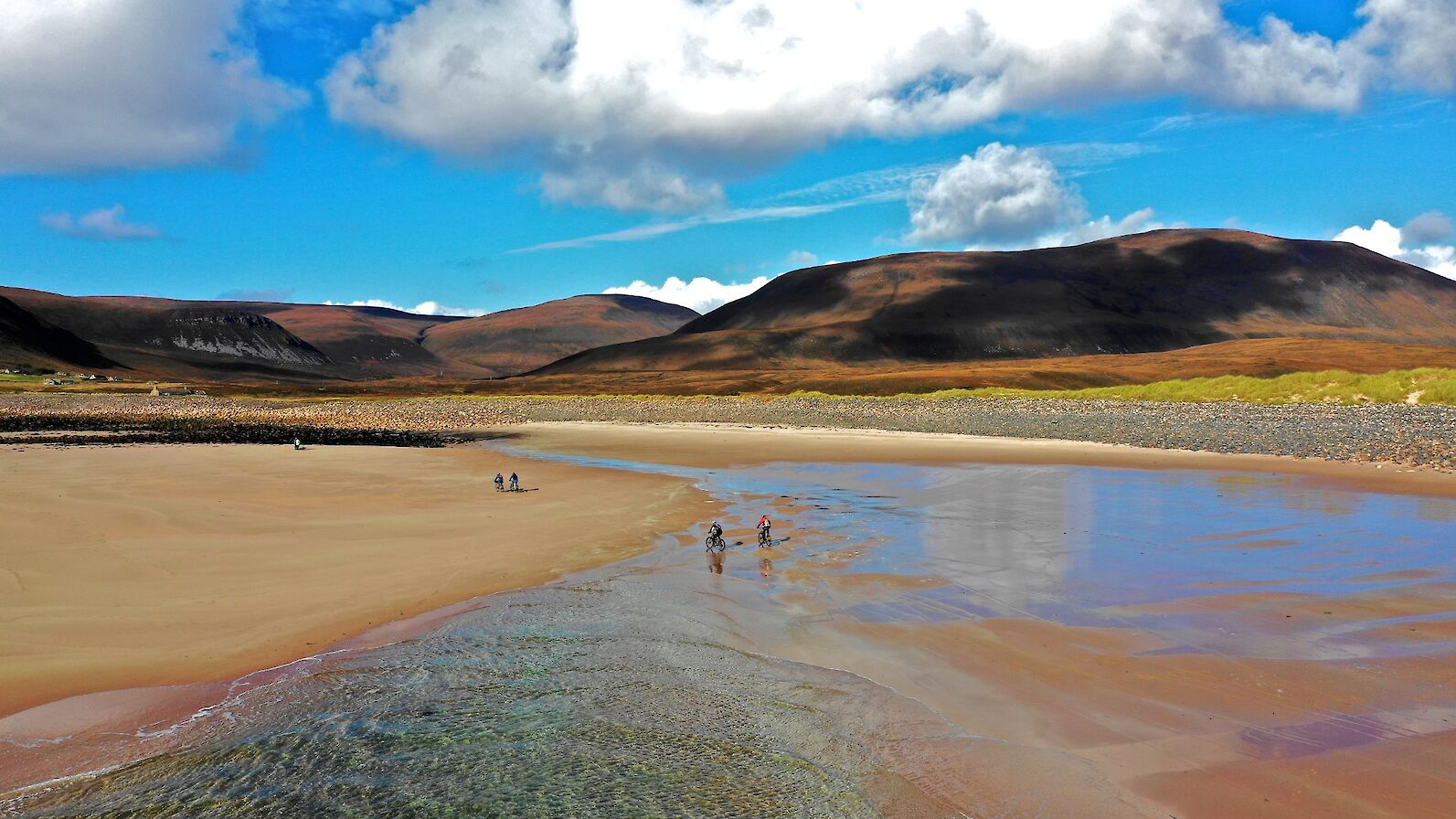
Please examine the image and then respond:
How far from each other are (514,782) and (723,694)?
8.68ft

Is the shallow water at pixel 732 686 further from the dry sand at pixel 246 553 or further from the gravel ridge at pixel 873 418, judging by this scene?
the gravel ridge at pixel 873 418

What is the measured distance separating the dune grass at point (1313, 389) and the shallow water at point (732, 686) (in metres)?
44.8

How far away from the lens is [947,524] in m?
19.8

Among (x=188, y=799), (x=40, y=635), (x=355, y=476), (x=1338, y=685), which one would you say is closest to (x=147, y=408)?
(x=355, y=476)

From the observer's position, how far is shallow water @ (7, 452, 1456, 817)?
682cm

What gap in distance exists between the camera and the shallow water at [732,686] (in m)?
6.82

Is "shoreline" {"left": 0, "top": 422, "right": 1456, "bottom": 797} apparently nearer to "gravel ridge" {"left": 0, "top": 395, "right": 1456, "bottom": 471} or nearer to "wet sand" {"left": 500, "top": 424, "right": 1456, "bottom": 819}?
"wet sand" {"left": 500, "top": 424, "right": 1456, "bottom": 819}

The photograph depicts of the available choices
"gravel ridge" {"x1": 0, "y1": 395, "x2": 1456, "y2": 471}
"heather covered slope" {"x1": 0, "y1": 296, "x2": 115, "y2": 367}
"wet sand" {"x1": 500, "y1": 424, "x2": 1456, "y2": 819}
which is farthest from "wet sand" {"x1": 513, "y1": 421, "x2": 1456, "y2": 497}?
"heather covered slope" {"x1": 0, "y1": 296, "x2": 115, "y2": 367}

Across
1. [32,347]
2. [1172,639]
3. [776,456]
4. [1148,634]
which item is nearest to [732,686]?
[1148,634]

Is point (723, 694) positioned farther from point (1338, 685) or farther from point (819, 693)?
point (1338, 685)

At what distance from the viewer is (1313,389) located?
59188mm

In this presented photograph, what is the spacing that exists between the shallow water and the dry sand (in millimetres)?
1510

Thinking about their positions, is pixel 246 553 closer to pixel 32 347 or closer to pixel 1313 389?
pixel 1313 389

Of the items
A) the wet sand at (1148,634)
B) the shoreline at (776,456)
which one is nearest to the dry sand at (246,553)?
the shoreline at (776,456)
